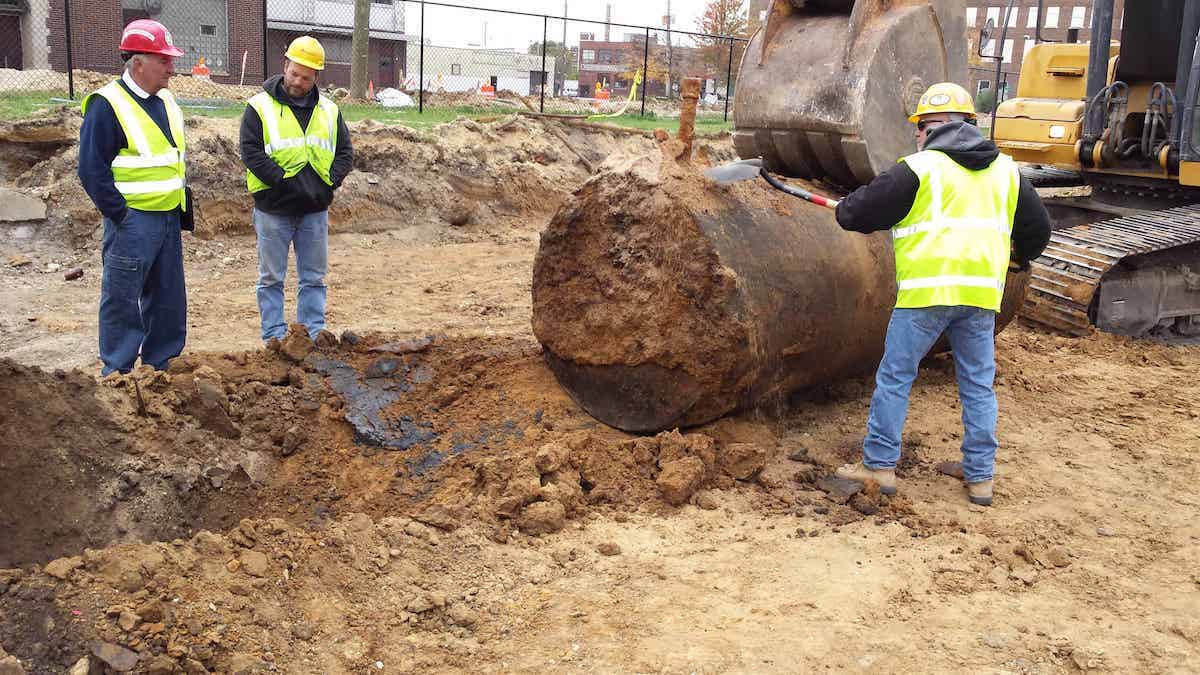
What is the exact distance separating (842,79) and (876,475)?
2086 mm

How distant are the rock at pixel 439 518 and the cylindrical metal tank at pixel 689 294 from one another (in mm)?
1218

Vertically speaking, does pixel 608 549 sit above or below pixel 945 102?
below

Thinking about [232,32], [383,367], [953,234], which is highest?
[232,32]

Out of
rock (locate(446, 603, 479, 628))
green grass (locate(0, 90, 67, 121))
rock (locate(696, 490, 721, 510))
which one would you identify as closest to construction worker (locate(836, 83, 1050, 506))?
rock (locate(696, 490, 721, 510))

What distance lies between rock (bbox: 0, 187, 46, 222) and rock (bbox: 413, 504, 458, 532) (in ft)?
23.3

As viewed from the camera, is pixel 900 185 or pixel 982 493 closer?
pixel 900 185

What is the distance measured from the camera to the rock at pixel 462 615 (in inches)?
145

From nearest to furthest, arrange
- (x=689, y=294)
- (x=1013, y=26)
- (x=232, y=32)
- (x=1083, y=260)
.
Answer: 1. (x=689, y=294)
2. (x=1083, y=260)
3. (x=232, y=32)
4. (x=1013, y=26)

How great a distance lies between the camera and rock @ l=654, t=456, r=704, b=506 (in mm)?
4703

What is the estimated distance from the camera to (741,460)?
5031 millimetres

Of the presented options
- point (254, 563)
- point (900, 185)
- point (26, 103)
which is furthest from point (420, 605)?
point (26, 103)

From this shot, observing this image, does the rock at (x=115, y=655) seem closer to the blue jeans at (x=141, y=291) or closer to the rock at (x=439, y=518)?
the rock at (x=439, y=518)

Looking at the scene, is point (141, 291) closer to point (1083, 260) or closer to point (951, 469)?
point (951, 469)

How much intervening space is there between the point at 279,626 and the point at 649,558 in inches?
58.2
